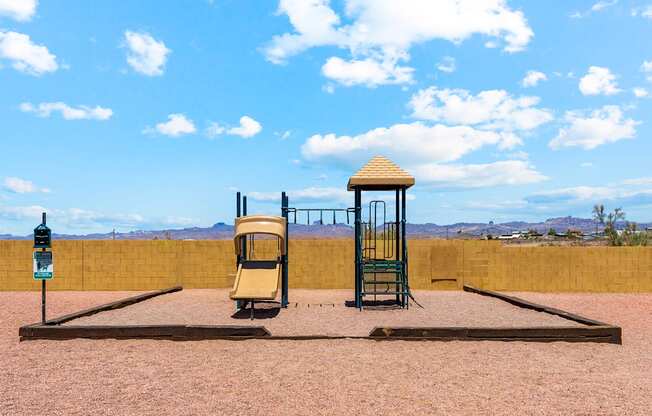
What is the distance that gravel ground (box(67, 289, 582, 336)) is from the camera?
11.1 meters

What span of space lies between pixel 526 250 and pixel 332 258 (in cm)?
671

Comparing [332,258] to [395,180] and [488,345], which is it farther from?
[488,345]

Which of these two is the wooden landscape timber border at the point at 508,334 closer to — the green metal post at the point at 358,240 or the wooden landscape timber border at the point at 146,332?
the wooden landscape timber border at the point at 146,332

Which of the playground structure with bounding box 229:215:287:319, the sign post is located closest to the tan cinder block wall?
the playground structure with bounding box 229:215:287:319

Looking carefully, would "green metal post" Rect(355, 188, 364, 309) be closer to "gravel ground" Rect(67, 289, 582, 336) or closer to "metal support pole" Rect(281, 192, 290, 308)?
"gravel ground" Rect(67, 289, 582, 336)

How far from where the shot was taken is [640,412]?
20.2 ft

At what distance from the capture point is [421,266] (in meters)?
19.0

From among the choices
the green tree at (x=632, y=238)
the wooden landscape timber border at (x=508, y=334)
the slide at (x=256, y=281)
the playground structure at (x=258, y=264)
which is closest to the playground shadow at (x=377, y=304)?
the playground structure at (x=258, y=264)

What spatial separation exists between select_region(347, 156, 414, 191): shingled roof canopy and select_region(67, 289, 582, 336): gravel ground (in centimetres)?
307

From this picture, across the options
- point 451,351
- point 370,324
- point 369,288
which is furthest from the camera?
point 369,288

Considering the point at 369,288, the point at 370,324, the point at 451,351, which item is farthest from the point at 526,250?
the point at 451,351

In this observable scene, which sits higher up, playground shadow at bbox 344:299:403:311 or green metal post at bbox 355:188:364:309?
green metal post at bbox 355:188:364:309

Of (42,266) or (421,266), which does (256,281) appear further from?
(421,266)

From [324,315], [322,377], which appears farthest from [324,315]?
[322,377]
